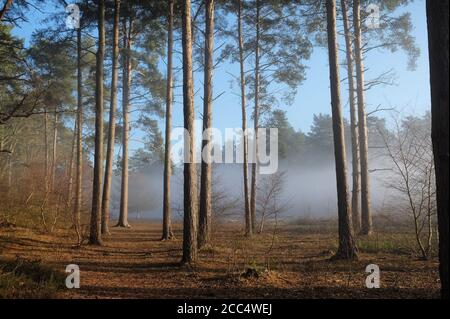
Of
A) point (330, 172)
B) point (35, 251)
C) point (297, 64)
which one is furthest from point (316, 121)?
point (35, 251)

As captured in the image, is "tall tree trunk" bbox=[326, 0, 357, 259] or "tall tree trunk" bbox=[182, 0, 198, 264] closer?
"tall tree trunk" bbox=[182, 0, 198, 264]

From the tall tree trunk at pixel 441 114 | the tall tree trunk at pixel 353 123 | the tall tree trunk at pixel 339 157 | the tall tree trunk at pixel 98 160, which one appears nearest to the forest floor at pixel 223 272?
the tall tree trunk at pixel 339 157

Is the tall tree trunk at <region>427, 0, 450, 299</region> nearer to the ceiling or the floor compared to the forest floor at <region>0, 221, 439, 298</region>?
nearer to the ceiling

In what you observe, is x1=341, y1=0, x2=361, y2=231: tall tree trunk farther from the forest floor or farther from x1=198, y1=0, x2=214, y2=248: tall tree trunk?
x1=198, y1=0, x2=214, y2=248: tall tree trunk

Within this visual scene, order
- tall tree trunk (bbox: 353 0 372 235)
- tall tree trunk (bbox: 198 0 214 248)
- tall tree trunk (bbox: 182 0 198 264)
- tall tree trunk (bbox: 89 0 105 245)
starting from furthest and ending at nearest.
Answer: tall tree trunk (bbox: 353 0 372 235), tall tree trunk (bbox: 89 0 105 245), tall tree trunk (bbox: 198 0 214 248), tall tree trunk (bbox: 182 0 198 264)

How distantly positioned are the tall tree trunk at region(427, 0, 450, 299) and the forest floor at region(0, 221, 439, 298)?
87.5 inches

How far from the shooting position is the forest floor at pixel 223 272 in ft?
19.4

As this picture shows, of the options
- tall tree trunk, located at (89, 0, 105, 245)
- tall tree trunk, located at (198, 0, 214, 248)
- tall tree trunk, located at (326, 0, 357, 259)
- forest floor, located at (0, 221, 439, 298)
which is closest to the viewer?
forest floor, located at (0, 221, 439, 298)

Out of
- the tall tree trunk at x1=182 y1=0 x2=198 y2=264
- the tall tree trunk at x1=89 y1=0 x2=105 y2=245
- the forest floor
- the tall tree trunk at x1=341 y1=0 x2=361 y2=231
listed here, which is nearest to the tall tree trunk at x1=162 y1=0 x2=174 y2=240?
the forest floor

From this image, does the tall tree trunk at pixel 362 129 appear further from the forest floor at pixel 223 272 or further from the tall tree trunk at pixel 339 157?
the tall tree trunk at pixel 339 157

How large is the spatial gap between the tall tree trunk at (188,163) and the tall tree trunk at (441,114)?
214 inches

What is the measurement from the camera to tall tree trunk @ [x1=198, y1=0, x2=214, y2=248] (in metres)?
10.6

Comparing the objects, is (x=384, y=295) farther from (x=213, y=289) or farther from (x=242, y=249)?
(x=242, y=249)

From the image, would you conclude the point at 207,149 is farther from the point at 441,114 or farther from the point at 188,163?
the point at 441,114
